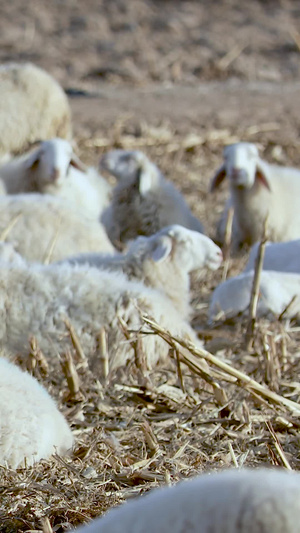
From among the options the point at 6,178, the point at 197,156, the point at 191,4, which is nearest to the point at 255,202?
the point at 6,178

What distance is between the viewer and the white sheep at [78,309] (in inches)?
153

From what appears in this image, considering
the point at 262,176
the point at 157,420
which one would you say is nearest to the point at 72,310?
the point at 157,420

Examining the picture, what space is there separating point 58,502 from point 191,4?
16.1 m

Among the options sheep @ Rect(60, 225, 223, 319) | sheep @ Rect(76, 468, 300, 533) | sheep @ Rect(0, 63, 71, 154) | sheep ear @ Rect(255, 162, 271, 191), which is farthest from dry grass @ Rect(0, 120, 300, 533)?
sheep @ Rect(0, 63, 71, 154)

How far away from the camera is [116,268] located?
15.0 feet

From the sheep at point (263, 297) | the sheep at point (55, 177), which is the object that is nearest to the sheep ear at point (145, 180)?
the sheep at point (55, 177)

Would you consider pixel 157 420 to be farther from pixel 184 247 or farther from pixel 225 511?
pixel 225 511

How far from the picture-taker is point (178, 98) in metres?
12.5

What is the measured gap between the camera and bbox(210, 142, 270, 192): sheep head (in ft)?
21.6

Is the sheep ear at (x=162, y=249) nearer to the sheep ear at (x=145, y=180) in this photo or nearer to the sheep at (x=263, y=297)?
the sheep at (x=263, y=297)

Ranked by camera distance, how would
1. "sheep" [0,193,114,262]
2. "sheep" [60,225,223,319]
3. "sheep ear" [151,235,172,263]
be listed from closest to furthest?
1. "sheep ear" [151,235,172,263]
2. "sheep" [60,225,223,319]
3. "sheep" [0,193,114,262]

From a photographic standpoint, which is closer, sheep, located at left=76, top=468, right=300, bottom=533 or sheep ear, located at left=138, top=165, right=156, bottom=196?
sheep, located at left=76, top=468, right=300, bottom=533

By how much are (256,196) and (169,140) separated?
2.79m

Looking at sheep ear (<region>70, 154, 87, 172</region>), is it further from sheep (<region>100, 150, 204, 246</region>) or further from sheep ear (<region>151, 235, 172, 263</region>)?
sheep ear (<region>151, 235, 172, 263</region>)
